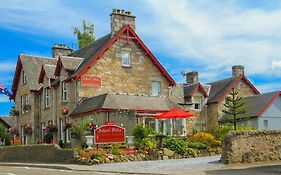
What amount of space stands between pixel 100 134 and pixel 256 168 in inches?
441

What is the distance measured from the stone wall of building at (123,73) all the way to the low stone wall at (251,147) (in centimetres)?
1890

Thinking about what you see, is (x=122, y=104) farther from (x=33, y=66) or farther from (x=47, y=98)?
(x=33, y=66)

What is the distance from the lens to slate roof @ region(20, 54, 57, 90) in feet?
152

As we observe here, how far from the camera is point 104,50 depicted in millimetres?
39750

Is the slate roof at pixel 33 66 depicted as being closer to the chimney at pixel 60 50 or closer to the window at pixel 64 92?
the chimney at pixel 60 50

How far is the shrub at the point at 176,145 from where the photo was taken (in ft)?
95.2

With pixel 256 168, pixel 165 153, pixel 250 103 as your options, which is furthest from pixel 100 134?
pixel 250 103

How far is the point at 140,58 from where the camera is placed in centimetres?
4212

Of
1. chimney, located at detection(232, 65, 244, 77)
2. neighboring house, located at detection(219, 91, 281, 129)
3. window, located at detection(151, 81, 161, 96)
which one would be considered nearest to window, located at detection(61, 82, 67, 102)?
window, located at detection(151, 81, 161, 96)

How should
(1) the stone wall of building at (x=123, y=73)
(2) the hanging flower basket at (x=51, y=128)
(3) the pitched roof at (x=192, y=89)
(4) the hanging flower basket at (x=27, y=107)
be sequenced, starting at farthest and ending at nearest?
(3) the pitched roof at (x=192, y=89) < (4) the hanging flower basket at (x=27, y=107) < (2) the hanging flower basket at (x=51, y=128) < (1) the stone wall of building at (x=123, y=73)

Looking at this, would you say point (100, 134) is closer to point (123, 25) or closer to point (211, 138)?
point (211, 138)

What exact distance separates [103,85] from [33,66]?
37.0 feet

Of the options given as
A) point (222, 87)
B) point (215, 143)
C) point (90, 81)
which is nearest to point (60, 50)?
point (90, 81)

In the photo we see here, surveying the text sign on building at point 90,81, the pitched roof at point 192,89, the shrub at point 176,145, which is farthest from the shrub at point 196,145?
the pitched roof at point 192,89
